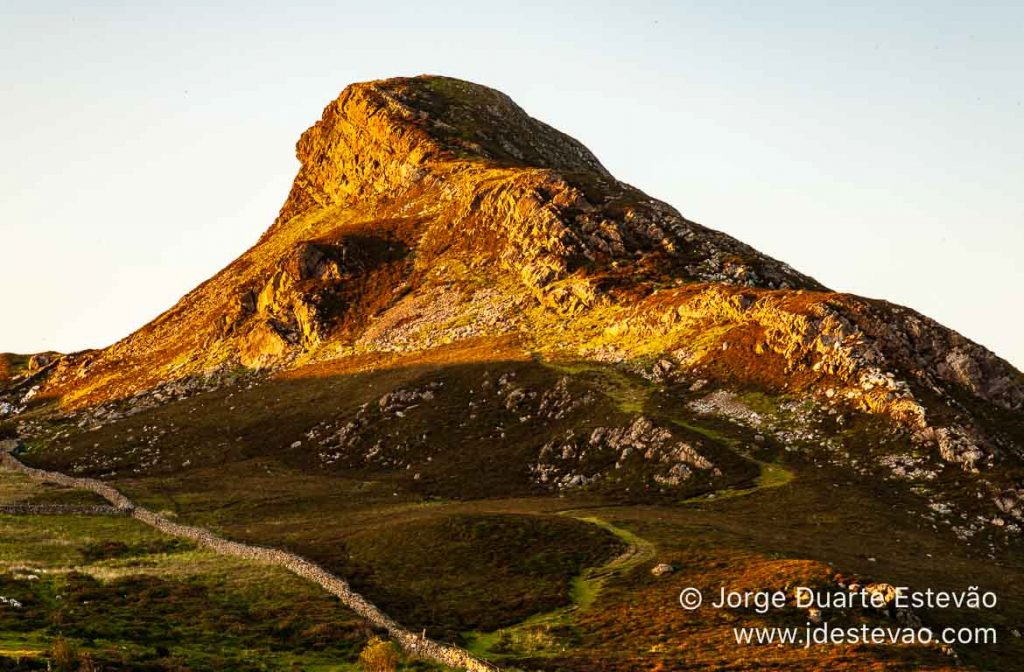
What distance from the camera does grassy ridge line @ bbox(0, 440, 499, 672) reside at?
5525 centimetres

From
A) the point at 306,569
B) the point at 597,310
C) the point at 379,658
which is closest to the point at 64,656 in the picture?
the point at 379,658

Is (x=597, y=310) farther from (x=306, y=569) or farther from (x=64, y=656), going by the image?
(x=64, y=656)

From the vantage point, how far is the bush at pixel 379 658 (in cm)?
5294

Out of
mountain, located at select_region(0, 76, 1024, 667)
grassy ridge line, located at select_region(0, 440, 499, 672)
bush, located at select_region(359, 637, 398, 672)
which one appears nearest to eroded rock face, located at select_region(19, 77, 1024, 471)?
mountain, located at select_region(0, 76, 1024, 667)

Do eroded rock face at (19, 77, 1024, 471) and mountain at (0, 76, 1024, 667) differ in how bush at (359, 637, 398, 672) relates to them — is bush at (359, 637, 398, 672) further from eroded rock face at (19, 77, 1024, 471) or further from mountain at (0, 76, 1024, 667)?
eroded rock face at (19, 77, 1024, 471)

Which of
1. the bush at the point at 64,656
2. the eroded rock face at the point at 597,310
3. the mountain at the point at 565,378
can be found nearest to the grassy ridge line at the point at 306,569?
the bush at the point at 64,656

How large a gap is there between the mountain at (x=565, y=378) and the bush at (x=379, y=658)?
52351 mm

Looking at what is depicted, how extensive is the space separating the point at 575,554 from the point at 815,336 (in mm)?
56090

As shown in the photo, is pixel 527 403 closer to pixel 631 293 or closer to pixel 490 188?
pixel 631 293

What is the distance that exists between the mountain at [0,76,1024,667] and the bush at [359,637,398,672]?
5235 centimetres

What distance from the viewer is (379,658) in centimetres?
5322

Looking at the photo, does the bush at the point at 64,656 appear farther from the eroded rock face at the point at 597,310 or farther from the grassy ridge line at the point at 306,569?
the eroded rock face at the point at 597,310

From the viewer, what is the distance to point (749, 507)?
317ft

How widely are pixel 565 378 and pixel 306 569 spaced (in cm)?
6422
